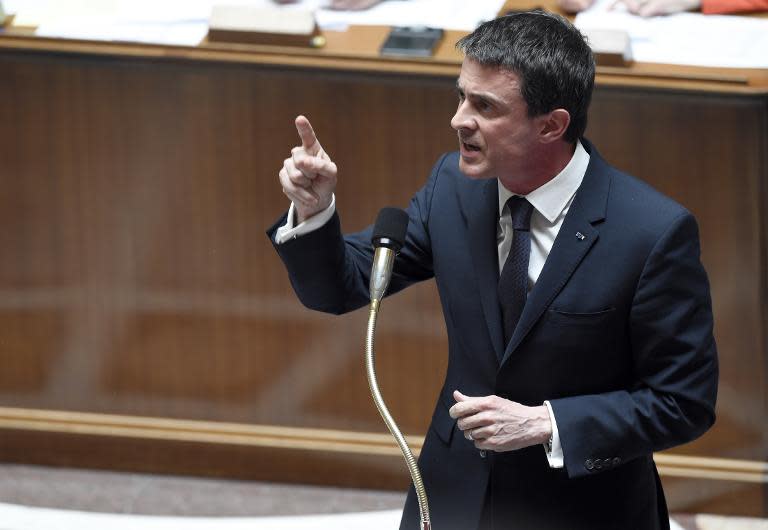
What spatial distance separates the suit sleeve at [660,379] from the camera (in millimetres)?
1159

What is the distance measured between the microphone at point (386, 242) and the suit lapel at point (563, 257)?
0.14 metres

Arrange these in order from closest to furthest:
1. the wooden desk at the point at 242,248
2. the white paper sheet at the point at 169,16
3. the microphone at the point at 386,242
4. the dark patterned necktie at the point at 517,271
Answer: the microphone at the point at 386,242 → the dark patterned necktie at the point at 517,271 → the wooden desk at the point at 242,248 → the white paper sheet at the point at 169,16

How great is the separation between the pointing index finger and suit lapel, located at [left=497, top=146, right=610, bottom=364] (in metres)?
0.23

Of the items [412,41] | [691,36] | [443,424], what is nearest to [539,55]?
[443,424]

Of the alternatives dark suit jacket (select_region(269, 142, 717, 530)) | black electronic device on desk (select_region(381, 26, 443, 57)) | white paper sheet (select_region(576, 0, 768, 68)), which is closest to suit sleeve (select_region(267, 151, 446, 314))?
dark suit jacket (select_region(269, 142, 717, 530))

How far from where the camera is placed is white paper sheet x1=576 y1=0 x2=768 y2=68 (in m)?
2.10

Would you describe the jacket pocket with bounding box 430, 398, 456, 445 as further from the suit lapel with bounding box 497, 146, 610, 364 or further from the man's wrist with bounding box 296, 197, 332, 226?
the man's wrist with bounding box 296, 197, 332, 226

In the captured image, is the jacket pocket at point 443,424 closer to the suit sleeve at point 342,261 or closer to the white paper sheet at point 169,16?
the suit sleeve at point 342,261

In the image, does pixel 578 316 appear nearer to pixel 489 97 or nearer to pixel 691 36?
pixel 489 97

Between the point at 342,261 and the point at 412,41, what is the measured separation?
36.4 inches

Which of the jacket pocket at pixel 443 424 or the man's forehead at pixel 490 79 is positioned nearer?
the man's forehead at pixel 490 79

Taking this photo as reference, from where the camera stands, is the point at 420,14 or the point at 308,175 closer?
the point at 308,175

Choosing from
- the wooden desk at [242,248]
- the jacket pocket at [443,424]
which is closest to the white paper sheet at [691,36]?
the wooden desk at [242,248]

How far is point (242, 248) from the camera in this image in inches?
87.5
